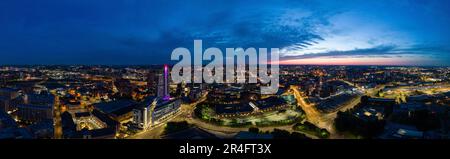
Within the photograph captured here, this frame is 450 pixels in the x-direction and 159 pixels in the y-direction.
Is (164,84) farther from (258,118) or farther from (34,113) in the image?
(258,118)

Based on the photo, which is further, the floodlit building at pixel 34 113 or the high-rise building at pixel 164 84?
the high-rise building at pixel 164 84

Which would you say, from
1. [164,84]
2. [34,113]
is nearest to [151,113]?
[34,113]

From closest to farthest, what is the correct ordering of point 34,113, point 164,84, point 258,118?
point 258,118
point 34,113
point 164,84

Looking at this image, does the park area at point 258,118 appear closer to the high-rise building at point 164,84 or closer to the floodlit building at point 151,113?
the floodlit building at point 151,113

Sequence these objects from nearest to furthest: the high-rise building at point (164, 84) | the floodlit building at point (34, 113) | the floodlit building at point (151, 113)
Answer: the floodlit building at point (151, 113)
the floodlit building at point (34, 113)
the high-rise building at point (164, 84)

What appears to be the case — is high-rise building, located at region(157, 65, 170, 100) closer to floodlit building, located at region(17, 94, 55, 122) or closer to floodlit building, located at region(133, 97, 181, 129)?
floodlit building, located at region(133, 97, 181, 129)

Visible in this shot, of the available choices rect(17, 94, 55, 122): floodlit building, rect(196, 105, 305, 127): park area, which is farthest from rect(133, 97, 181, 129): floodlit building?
rect(17, 94, 55, 122): floodlit building

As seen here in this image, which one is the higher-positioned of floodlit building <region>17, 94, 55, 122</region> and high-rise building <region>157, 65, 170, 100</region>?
high-rise building <region>157, 65, 170, 100</region>

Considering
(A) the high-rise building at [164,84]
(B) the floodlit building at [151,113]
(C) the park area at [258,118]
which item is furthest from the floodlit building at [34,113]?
(C) the park area at [258,118]

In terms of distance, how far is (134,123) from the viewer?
6.22 metres

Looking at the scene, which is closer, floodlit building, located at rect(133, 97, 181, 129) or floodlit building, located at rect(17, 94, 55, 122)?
floodlit building, located at rect(133, 97, 181, 129)

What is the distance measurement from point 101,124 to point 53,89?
818 centimetres

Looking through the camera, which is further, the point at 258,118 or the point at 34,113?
the point at 34,113
